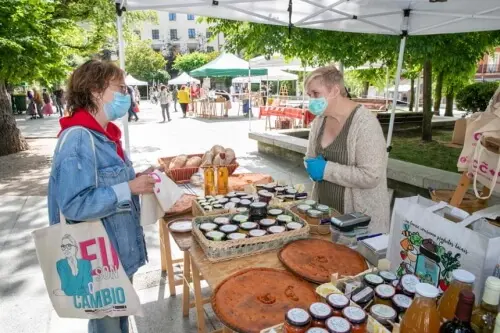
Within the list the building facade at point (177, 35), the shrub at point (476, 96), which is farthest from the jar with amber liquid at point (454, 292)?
the building facade at point (177, 35)

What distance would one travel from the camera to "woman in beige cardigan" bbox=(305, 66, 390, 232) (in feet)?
7.69

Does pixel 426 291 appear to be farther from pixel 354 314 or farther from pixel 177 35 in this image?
pixel 177 35

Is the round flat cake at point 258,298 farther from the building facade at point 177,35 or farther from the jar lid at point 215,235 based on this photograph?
the building facade at point 177,35

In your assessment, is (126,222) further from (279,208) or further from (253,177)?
(253,177)

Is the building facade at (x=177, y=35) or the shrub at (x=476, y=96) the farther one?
the building facade at (x=177, y=35)

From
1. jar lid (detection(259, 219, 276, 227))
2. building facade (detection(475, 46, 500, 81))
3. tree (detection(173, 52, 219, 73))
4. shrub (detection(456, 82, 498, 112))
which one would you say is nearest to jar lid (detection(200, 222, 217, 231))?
jar lid (detection(259, 219, 276, 227))

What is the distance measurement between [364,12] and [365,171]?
303 cm

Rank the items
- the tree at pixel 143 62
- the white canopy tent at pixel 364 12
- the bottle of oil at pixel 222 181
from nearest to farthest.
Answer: the bottle of oil at pixel 222 181
the white canopy tent at pixel 364 12
the tree at pixel 143 62

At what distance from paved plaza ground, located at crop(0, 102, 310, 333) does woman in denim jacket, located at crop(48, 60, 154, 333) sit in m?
1.00

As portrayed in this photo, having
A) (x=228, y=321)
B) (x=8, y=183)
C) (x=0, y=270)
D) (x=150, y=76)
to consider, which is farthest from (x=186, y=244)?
(x=150, y=76)

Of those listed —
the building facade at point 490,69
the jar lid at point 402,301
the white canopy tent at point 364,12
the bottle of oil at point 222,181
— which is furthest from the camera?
the building facade at point 490,69

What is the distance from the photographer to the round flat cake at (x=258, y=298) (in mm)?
1352

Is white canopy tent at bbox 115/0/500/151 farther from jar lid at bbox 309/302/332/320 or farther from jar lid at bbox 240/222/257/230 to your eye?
jar lid at bbox 309/302/332/320

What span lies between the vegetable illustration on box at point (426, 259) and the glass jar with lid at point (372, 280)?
19 centimetres
